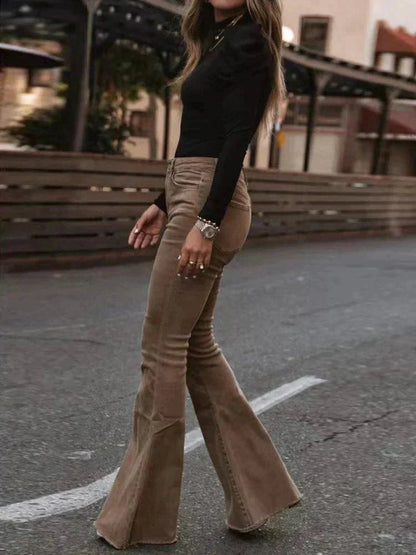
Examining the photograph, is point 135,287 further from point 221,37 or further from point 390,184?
point 390,184

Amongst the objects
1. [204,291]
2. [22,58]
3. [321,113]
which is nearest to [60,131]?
[22,58]

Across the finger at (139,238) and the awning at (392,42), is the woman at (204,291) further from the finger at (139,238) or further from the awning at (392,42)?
the awning at (392,42)

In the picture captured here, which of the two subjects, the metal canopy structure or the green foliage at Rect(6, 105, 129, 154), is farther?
the green foliage at Rect(6, 105, 129, 154)

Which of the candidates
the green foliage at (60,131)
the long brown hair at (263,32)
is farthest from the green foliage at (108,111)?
the long brown hair at (263,32)

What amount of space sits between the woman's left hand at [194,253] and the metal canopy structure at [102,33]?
Result: 7.49 meters

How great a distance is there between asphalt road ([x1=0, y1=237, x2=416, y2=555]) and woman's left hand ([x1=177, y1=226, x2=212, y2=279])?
0.93m

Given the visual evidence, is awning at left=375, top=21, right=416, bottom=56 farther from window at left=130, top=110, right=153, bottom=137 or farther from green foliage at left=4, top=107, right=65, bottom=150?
green foliage at left=4, top=107, right=65, bottom=150

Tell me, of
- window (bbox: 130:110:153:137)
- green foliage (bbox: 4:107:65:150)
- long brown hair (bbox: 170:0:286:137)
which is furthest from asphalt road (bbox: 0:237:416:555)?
window (bbox: 130:110:153:137)

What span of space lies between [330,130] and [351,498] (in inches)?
1457

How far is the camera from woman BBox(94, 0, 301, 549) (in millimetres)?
3006

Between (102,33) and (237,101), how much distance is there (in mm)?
13759

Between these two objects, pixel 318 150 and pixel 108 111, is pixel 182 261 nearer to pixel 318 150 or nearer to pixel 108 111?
pixel 108 111

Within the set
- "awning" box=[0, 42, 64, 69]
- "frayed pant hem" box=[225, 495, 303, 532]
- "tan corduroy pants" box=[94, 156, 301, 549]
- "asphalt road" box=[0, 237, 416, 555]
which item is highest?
"awning" box=[0, 42, 64, 69]

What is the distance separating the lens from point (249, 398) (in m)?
5.57
